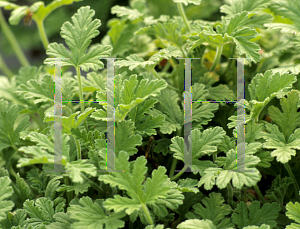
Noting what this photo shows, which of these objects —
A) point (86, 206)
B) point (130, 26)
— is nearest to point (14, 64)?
point (130, 26)

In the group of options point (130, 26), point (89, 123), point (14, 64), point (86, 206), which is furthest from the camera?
point (14, 64)

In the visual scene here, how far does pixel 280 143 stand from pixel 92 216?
0.33m

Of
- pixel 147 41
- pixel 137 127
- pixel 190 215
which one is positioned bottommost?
pixel 190 215

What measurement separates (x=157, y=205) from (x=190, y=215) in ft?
0.25

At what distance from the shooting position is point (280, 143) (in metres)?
0.54

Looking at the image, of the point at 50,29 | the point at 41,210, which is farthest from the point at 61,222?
the point at 50,29

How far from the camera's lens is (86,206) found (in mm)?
505

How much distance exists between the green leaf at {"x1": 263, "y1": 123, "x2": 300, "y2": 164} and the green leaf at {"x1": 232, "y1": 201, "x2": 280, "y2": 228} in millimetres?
96

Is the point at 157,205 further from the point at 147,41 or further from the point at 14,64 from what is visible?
the point at 14,64

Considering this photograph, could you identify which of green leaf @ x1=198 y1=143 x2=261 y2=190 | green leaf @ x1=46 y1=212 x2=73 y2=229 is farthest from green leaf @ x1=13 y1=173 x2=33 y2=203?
green leaf @ x1=198 y1=143 x2=261 y2=190

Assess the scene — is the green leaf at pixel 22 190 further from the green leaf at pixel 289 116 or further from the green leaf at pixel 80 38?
the green leaf at pixel 289 116

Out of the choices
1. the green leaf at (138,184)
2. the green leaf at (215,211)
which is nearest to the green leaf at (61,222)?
the green leaf at (138,184)

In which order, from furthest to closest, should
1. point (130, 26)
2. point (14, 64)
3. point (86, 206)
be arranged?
point (14, 64) < point (130, 26) < point (86, 206)

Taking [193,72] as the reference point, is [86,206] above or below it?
below
